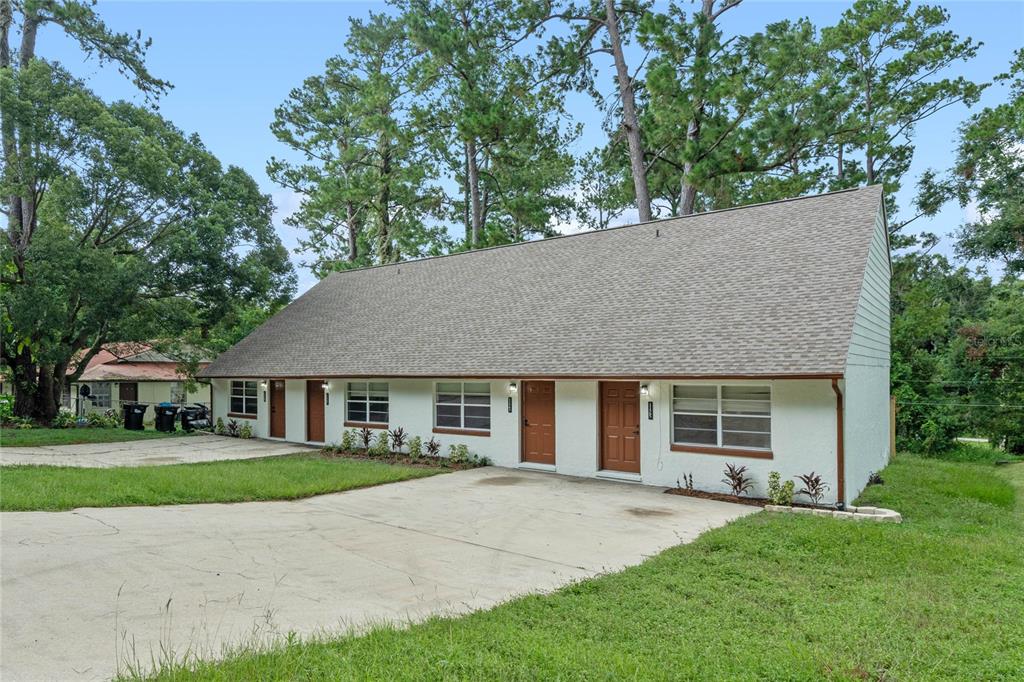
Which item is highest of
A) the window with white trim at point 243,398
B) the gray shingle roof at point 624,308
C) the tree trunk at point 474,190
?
the tree trunk at point 474,190

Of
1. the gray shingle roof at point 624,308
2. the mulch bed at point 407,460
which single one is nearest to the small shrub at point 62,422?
the gray shingle roof at point 624,308

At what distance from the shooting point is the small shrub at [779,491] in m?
9.57

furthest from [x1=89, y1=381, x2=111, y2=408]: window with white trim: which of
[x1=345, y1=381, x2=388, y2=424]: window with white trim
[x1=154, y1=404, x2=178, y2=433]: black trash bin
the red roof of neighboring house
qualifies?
[x1=345, y1=381, x2=388, y2=424]: window with white trim

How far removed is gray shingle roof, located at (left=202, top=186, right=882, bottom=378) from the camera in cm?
1068

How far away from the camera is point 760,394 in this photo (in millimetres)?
10391

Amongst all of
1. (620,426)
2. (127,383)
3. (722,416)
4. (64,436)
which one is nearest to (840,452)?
(722,416)

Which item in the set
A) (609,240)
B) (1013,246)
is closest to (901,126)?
(1013,246)

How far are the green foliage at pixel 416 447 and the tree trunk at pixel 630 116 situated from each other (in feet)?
36.8

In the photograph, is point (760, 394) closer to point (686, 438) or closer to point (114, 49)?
point (686, 438)

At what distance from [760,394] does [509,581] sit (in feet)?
21.2

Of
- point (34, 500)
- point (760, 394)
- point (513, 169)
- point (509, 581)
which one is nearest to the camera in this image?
point (509, 581)

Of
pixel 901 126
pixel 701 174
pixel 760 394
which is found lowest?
pixel 760 394

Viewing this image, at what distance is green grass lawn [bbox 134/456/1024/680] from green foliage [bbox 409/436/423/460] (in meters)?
9.08

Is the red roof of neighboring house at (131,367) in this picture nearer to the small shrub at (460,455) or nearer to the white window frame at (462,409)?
the white window frame at (462,409)
